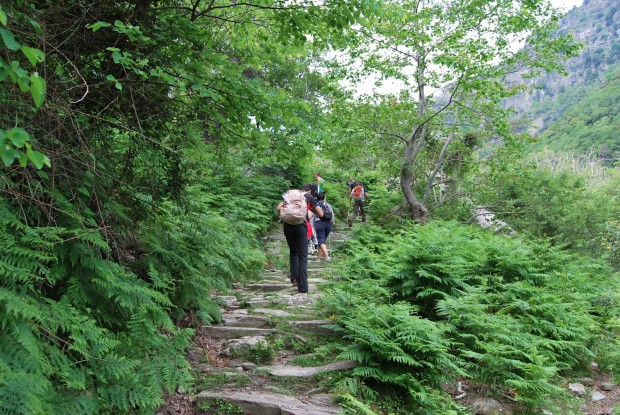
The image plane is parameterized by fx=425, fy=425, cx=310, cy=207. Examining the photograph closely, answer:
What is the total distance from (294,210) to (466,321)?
321 cm

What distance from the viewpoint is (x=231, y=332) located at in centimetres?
582

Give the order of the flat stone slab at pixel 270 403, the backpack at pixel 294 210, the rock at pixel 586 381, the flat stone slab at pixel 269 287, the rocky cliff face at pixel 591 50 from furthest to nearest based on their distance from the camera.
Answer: the rocky cliff face at pixel 591 50
the flat stone slab at pixel 269 287
the backpack at pixel 294 210
the rock at pixel 586 381
the flat stone slab at pixel 270 403

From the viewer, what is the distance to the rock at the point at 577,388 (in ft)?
18.5

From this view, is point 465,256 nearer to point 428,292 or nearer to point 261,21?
point 428,292

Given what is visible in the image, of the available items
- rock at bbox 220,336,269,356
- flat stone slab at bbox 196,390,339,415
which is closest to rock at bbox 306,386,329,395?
flat stone slab at bbox 196,390,339,415

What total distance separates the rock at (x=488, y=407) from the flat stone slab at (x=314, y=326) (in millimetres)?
1932

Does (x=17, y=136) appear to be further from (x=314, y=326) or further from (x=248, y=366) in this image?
(x=314, y=326)

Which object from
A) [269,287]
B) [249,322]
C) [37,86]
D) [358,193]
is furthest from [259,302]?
[358,193]

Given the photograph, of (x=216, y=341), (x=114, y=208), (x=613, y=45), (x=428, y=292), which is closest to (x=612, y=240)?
(x=428, y=292)

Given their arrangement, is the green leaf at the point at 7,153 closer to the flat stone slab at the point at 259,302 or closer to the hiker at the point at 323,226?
the flat stone slab at the point at 259,302

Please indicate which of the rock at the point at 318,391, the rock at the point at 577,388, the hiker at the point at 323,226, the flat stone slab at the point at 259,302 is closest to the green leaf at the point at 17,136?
the rock at the point at 318,391

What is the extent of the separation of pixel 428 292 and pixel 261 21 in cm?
437

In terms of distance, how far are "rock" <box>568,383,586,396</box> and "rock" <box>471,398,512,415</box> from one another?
62.1 inches

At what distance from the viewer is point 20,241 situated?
325 cm
